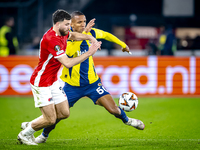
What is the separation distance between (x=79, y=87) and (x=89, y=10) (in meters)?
14.0

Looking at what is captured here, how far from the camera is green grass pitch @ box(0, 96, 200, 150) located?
532cm

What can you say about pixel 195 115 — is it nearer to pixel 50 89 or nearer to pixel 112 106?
pixel 112 106

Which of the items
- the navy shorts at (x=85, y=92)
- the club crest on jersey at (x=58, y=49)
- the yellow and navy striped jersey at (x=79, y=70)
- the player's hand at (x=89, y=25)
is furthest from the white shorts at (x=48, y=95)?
the player's hand at (x=89, y=25)

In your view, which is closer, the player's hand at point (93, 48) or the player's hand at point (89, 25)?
the player's hand at point (93, 48)

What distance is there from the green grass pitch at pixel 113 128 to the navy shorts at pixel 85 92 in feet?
2.48

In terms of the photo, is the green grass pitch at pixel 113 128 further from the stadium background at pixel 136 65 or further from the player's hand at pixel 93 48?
the player's hand at pixel 93 48

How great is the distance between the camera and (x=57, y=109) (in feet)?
17.1

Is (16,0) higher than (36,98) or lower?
higher

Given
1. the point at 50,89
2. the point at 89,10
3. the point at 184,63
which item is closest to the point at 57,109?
the point at 50,89

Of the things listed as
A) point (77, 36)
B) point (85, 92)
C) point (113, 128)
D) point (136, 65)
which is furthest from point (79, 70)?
point (136, 65)

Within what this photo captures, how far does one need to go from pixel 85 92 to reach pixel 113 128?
1.50 meters

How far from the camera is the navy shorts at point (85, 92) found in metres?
5.60

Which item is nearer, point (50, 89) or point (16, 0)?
point (50, 89)

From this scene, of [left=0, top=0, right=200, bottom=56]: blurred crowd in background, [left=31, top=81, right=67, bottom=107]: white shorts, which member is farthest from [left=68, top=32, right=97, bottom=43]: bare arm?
[left=0, top=0, right=200, bottom=56]: blurred crowd in background
